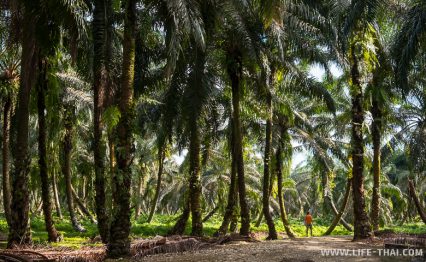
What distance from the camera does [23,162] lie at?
1165 centimetres

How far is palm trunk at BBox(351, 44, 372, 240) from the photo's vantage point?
1415 centimetres

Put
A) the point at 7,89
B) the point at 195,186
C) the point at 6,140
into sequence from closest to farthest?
1. the point at 195,186
2. the point at 6,140
3. the point at 7,89

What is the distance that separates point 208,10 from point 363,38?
5.02 meters

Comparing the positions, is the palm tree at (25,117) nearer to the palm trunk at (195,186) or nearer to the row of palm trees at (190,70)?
the row of palm trees at (190,70)

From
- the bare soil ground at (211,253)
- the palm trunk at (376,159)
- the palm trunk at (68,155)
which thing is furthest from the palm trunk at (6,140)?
the palm trunk at (376,159)

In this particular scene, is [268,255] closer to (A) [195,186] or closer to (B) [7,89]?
(A) [195,186]

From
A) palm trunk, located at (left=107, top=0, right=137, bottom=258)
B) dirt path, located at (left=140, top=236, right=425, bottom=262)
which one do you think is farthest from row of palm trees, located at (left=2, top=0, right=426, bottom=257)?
dirt path, located at (left=140, top=236, right=425, bottom=262)

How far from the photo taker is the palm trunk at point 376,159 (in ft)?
56.1

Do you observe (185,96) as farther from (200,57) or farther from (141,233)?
(141,233)

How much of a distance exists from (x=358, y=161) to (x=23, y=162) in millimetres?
10074

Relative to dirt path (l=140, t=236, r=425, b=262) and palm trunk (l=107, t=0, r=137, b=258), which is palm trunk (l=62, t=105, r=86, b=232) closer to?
dirt path (l=140, t=236, r=425, b=262)

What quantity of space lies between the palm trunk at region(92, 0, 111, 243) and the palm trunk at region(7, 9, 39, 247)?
1.66 metres

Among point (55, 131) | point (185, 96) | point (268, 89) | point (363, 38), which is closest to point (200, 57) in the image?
point (185, 96)

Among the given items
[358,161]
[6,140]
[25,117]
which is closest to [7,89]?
[6,140]
